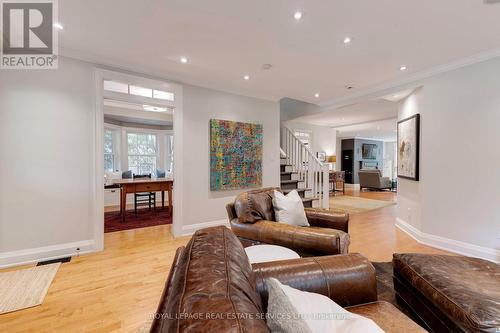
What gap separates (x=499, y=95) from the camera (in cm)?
272

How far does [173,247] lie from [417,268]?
2812 mm

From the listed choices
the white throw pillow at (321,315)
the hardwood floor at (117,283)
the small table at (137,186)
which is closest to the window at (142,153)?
the small table at (137,186)

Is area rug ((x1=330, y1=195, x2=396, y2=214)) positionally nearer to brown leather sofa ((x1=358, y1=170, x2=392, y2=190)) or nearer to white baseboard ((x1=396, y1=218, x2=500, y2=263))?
white baseboard ((x1=396, y1=218, x2=500, y2=263))

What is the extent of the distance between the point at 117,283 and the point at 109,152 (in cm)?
517

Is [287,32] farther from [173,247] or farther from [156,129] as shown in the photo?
[156,129]

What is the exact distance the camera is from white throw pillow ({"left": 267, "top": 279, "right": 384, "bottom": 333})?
683mm

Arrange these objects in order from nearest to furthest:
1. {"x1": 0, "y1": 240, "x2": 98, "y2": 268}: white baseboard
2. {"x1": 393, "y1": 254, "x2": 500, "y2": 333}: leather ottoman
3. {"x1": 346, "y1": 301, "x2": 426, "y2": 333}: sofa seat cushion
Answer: {"x1": 346, "y1": 301, "x2": 426, "y2": 333}: sofa seat cushion, {"x1": 393, "y1": 254, "x2": 500, "y2": 333}: leather ottoman, {"x1": 0, "y1": 240, "x2": 98, "y2": 268}: white baseboard

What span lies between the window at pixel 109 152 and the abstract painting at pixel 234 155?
4.09 meters

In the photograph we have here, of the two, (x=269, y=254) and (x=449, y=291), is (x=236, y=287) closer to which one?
(x=269, y=254)

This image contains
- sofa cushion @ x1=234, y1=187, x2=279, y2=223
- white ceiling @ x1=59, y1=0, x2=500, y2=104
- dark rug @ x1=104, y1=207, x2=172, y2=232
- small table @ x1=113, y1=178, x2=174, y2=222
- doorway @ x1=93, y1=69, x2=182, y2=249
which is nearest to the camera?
white ceiling @ x1=59, y1=0, x2=500, y2=104

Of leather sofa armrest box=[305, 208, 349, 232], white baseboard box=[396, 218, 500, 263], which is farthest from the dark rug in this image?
white baseboard box=[396, 218, 500, 263]

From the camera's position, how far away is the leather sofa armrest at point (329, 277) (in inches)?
44.7

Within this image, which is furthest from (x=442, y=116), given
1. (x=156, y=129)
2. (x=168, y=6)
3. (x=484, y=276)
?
(x=156, y=129)

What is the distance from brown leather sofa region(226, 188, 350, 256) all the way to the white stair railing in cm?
247
